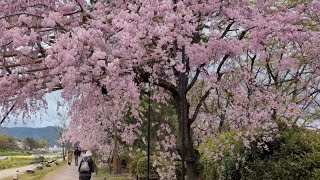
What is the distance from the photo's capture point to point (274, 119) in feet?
30.7

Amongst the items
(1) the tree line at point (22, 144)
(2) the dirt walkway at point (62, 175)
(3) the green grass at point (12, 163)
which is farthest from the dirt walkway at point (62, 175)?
(1) the tree line at point (22, 144)

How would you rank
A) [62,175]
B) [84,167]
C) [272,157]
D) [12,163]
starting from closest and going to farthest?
[272,157], [84,167], [62,175], [12,163]

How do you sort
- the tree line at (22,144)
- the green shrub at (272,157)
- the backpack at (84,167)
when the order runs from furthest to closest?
the tree line at (22,144) → the backpack at (84,167) → the green shrub at (272,157)

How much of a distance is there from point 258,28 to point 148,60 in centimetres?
231

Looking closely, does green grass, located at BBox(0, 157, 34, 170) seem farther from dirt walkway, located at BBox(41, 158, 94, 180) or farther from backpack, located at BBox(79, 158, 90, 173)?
backpack, located at BBox(79, 158, 90, 173)

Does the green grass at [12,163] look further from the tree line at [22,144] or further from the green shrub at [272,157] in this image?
the green shrub at [272,157]

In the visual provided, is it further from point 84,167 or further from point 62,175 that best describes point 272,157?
point 62,175

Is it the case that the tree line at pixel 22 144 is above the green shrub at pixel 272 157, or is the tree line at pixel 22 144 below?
above

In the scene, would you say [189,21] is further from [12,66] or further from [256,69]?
[256,69]

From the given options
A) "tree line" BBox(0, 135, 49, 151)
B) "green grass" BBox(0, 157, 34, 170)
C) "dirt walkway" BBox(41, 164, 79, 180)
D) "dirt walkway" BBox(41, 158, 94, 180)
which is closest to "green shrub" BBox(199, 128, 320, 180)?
"dirt walkway" BBox(41, 158, 94, 180)

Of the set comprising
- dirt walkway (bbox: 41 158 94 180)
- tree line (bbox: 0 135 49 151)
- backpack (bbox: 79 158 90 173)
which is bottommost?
dirt walkway (bbox: 41 158 94 180)

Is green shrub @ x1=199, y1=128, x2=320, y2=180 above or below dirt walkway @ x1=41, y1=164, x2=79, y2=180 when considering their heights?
above

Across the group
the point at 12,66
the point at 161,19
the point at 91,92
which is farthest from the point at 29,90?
the point at 161,19

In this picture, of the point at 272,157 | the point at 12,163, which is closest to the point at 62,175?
the point at 272,157
